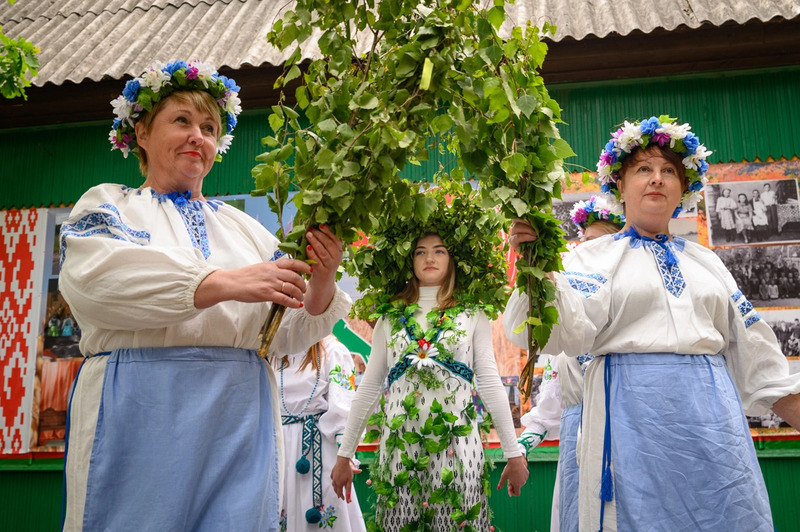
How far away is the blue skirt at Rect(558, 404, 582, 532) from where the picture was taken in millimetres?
3330

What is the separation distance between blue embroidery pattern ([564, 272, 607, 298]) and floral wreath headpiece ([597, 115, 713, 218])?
625 mm

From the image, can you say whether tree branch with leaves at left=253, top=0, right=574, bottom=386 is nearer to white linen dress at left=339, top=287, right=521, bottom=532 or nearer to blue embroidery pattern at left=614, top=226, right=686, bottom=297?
blue embroidery pattern at left=614, top=226, right=686, bottom=297

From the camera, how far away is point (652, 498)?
2.45 metres

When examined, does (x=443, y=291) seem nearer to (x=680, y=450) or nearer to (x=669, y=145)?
(x=669, y=145)

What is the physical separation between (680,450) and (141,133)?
7.27 feet

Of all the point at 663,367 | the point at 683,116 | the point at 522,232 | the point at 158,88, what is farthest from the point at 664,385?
the point at 683,116

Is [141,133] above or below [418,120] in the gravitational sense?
above

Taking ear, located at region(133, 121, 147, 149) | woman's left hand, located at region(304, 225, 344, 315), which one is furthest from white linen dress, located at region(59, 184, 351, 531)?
ear, located at region(133, 121, 147, 149)

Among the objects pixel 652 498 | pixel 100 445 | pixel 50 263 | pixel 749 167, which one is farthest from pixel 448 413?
pixel 50 263

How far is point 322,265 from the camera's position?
202cm

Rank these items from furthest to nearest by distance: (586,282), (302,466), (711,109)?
(711,109), (302,466), (586,282)

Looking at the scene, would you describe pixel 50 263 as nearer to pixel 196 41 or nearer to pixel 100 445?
pixel 196 41


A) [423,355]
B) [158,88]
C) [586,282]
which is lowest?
[423,355]

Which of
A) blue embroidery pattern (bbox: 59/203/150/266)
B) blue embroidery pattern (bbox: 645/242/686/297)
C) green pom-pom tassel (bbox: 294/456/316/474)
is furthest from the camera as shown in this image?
green pom-pom tassel (bbox: 294/456/316/474)
